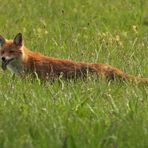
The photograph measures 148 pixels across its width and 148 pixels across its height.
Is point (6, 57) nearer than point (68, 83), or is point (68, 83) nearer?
point (68, 83)

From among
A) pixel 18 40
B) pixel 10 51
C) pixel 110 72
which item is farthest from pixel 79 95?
pixel 18 40

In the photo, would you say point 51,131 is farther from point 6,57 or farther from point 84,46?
point 84,46

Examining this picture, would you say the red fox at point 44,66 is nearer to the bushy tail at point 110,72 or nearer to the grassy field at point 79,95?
the bushy tail at point 110,72

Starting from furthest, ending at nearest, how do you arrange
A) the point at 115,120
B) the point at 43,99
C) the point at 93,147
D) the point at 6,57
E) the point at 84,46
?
the point at 84,46, the point at 6,57, the point at 43,99, the point at 115,120, the point at 93,147

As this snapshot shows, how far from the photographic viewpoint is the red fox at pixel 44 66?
31.6 feet

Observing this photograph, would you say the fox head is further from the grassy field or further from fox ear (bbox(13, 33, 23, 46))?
the grassy field

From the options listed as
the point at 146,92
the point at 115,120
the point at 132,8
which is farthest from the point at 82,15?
the point at 115,120

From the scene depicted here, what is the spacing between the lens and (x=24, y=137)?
19.5 feet

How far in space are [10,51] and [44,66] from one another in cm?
65

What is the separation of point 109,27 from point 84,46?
2.67m

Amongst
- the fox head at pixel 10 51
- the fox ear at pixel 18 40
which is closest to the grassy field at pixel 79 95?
the fox head at pixel 10 51

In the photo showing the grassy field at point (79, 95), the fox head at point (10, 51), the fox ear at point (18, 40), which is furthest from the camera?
the fox ear at point (18, 40)

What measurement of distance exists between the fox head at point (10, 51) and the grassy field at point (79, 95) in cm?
23

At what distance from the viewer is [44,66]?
997 centimetres
